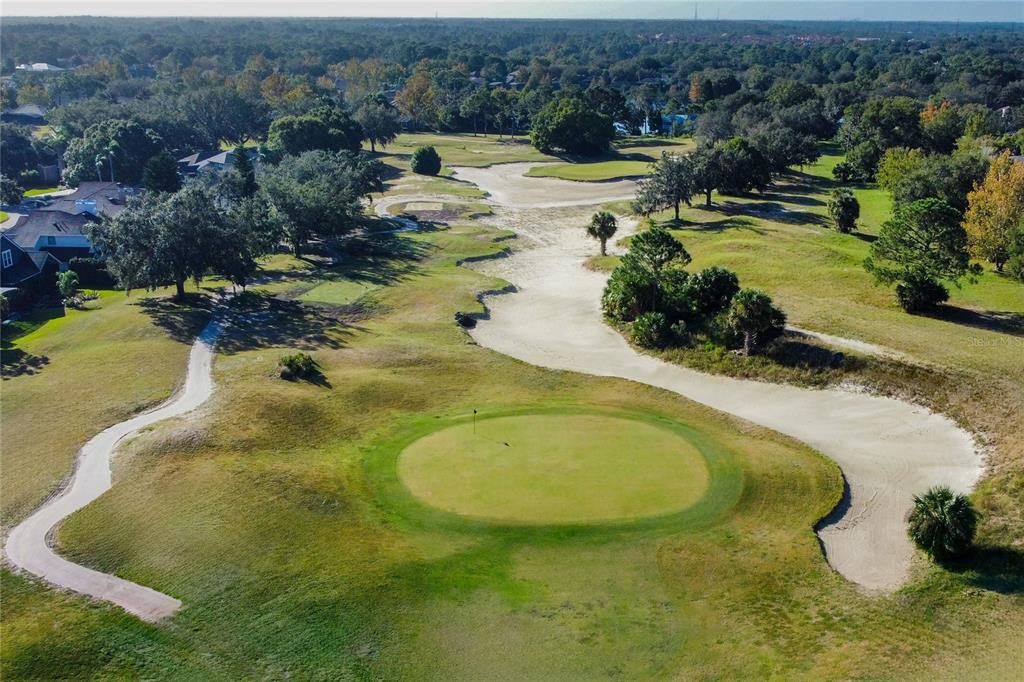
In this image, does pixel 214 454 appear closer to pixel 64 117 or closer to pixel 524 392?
pixel 524 392

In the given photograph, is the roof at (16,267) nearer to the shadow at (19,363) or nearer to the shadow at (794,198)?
the shadow at (19,363)

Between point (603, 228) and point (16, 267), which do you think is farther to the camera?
point (603, 228)

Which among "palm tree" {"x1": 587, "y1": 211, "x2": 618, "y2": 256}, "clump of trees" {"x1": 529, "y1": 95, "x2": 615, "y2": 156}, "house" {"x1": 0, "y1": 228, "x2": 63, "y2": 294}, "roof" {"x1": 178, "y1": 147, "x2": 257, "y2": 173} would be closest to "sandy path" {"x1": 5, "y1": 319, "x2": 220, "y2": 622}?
"house" {"x1": 0, "y1": 228, "x2": 63, "y2": 294}

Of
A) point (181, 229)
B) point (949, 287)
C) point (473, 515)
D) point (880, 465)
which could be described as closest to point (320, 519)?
point (473, 515)

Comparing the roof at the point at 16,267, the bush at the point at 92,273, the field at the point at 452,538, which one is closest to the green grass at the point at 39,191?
the roof at the point at 16,267

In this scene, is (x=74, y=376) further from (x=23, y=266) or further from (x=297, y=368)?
(x=23, y=266)

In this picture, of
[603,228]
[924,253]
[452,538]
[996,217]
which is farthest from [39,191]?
[996,217]

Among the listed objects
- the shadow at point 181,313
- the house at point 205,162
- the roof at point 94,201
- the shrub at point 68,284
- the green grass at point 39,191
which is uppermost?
the house at point 205,162
